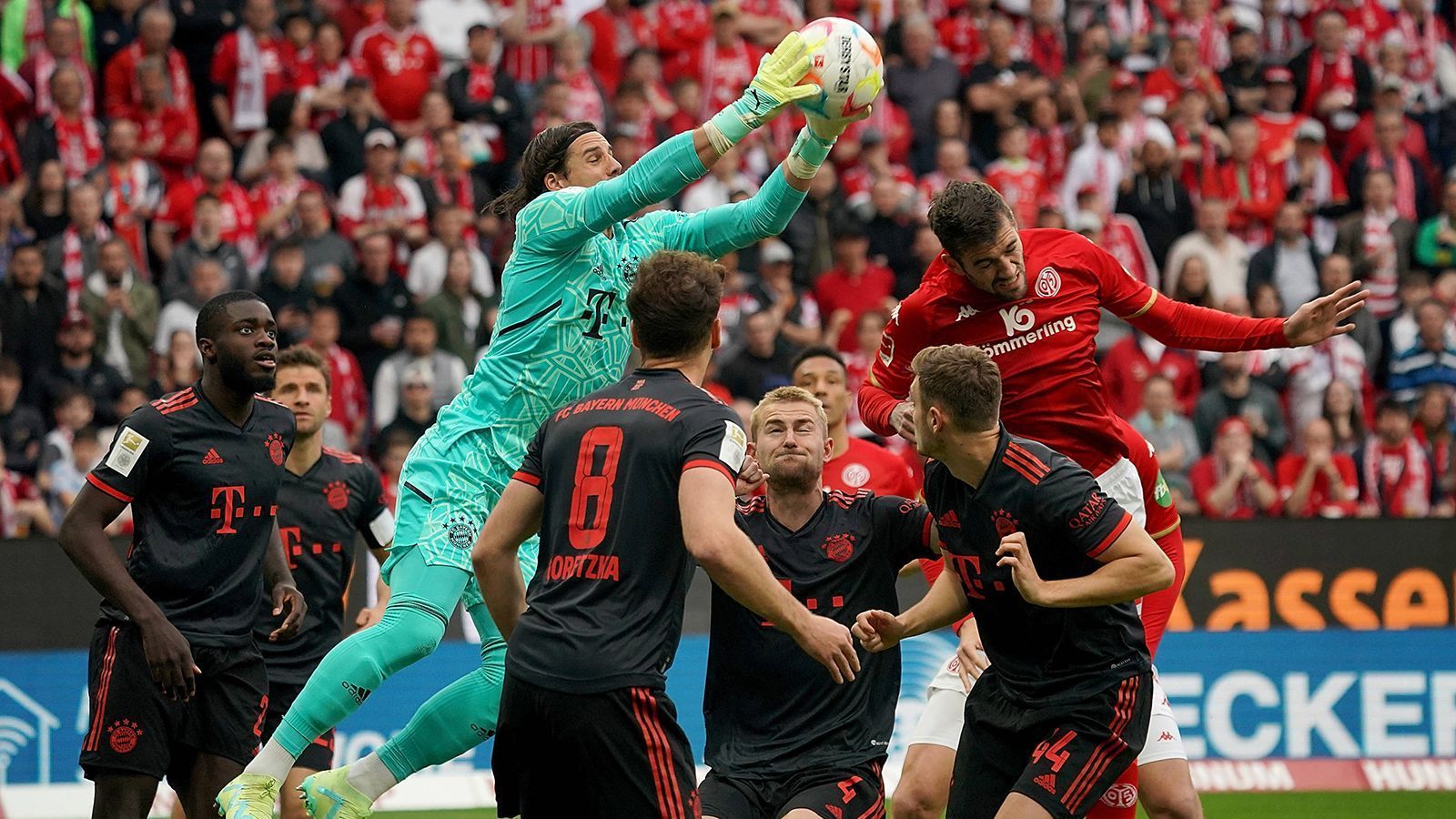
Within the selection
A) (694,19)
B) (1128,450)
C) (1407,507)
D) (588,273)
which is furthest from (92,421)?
(1407,507)

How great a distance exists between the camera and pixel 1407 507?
15188mm

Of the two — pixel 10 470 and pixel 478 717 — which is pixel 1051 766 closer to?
pixel 478 717

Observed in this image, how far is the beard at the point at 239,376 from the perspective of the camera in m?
7.21

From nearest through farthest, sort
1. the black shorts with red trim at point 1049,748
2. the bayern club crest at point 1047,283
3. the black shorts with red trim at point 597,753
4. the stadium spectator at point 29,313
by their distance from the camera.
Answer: the black shorts with red trim at point 597,753 → the black shorts with red trim at point 1049,748 → the bayern club crest at point 1047,283 → the stadium spectator at point 29,313

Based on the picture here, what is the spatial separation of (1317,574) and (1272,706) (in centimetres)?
109

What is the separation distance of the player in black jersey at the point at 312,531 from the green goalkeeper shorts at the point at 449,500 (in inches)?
77.5

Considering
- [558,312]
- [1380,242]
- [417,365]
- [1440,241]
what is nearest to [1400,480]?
[1380,242]

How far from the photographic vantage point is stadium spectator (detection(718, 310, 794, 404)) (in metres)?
Answer: 15.2

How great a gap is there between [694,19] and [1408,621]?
9783mm

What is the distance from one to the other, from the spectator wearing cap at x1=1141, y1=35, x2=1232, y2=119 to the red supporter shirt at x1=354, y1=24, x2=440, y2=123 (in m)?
7.39

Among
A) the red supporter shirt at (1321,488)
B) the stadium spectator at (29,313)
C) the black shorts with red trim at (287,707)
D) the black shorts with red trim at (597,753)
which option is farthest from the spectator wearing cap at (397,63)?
the black shorts with red trim at (597,753)

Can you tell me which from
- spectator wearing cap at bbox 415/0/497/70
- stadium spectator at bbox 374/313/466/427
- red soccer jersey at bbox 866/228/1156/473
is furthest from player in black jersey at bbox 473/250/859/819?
spectator wearing cap at bbox 415/0/497/70

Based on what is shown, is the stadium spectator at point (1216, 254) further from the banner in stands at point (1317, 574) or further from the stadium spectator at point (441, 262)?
the stadium spectator at point (441, 262)

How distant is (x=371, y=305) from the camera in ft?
52.2
